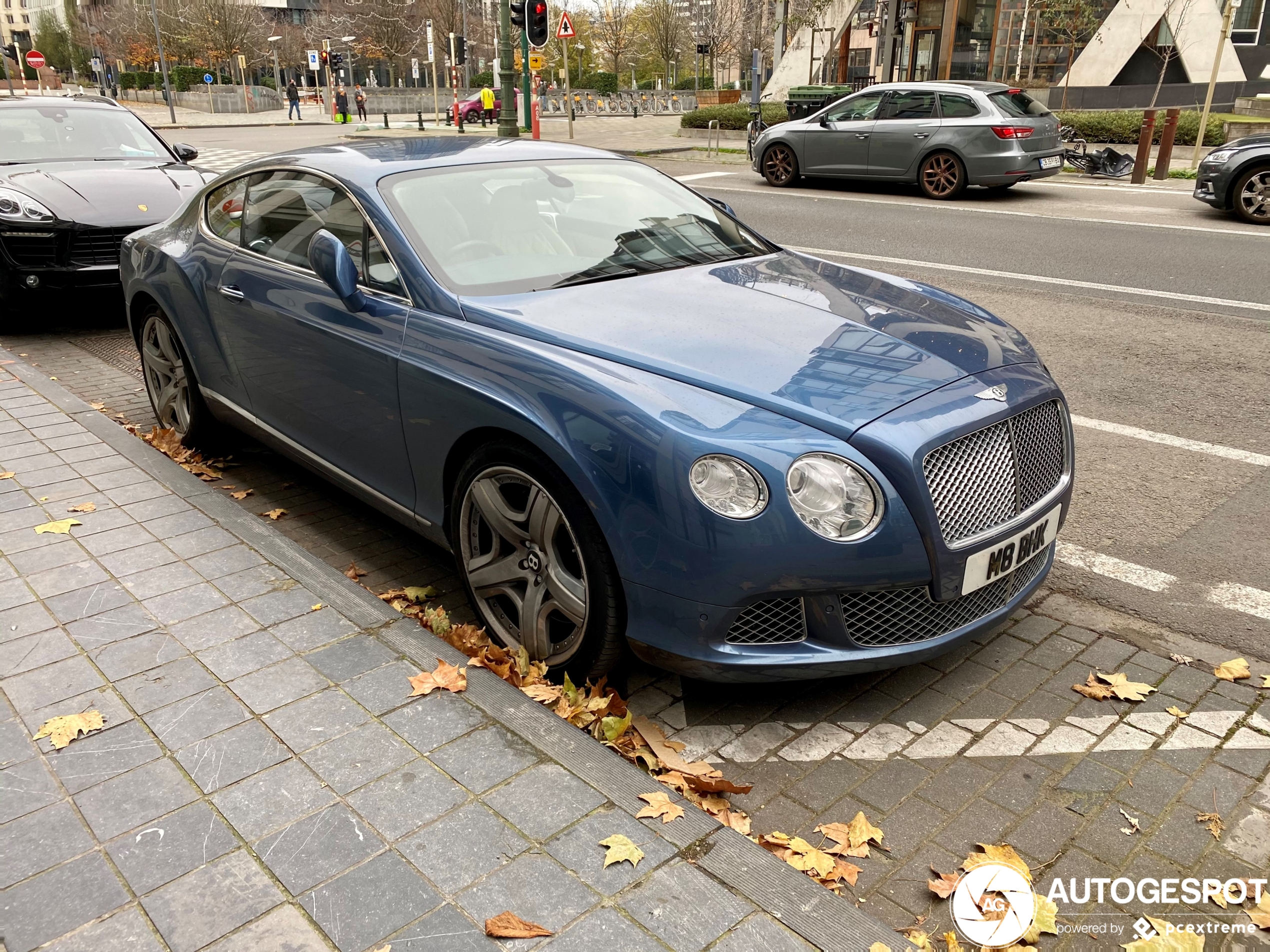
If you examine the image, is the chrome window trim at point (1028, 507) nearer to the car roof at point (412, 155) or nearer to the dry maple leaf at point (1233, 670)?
the dry maple leaf at point (1233, 670)

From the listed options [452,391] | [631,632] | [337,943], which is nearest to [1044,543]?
[631,632]

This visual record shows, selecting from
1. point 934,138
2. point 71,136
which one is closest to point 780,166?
point 934,138

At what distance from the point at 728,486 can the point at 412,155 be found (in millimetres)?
2345

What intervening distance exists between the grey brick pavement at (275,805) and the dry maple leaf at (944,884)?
1.57ft

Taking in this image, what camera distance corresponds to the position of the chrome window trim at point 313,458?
12.3 ft

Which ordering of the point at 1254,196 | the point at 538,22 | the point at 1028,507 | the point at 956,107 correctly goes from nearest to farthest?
the point at 1028,507
the point at 1254,196
the point at 956,107
the point at 538,22

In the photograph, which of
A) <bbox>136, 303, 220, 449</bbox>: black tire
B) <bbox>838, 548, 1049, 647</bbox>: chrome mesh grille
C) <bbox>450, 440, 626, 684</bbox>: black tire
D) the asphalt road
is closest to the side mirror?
<bbox>450, 440, 626, 684</bbox>: black tire

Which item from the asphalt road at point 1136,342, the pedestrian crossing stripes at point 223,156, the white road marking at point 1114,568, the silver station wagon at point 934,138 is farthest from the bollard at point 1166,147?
the pedestrian crossing stripes at point 223,156

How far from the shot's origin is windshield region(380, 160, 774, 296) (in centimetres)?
368

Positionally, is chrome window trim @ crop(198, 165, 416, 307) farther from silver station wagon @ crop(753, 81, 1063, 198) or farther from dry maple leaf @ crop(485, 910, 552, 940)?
silver station wagon @ crop(753, 81, 1063, 198)

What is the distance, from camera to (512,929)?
2.17 m

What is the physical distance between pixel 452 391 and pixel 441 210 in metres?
0.90

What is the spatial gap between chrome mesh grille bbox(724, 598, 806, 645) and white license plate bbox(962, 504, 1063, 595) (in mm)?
480

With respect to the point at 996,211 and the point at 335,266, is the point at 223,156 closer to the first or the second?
the point at 996,211
